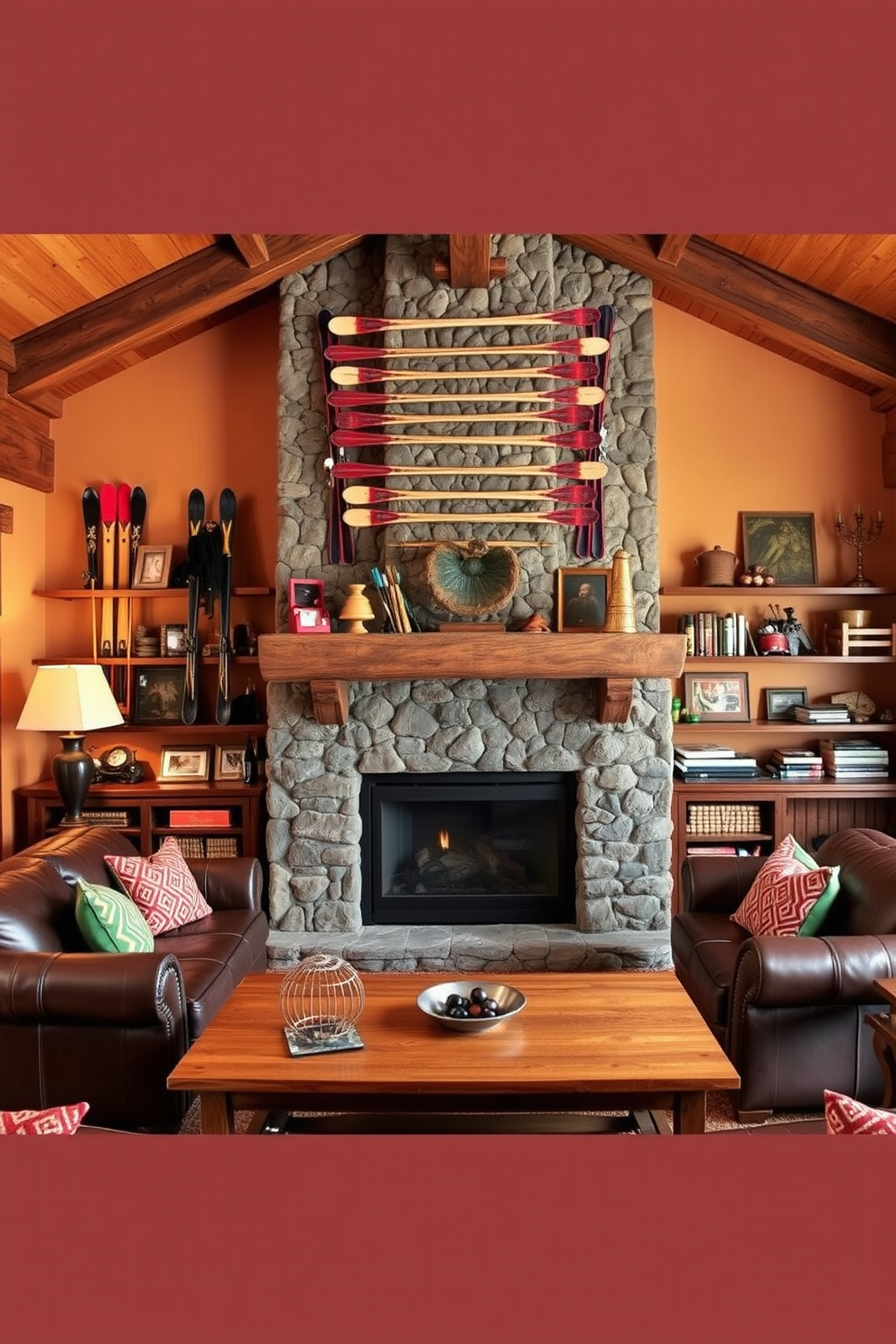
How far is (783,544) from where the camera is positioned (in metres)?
5.07

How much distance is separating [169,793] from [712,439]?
3.30 metres

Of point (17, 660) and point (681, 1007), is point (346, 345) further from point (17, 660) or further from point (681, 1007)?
point (681, 1007)

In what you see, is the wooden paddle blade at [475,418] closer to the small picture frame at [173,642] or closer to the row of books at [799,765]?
the small picture frame at [173,642]

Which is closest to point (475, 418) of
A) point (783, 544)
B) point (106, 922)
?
point (783, 544)

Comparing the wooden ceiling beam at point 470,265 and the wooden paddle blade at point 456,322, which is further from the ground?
the wooden ceiling beam at point 470,265

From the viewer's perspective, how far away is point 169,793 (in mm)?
4727

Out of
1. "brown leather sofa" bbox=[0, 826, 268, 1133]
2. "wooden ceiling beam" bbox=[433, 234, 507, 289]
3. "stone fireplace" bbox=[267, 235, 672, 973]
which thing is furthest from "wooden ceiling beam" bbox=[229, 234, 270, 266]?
"brown leather sofa" bbox=[0, 826, 268, 1133]

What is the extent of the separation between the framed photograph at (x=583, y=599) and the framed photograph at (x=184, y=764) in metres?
1.98

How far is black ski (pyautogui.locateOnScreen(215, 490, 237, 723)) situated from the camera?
492 cm

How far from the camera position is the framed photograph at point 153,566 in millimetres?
5059

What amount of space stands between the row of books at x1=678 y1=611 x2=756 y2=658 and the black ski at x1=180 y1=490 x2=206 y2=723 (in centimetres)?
250

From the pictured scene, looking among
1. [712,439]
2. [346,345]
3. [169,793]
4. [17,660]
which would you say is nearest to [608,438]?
[712,439]

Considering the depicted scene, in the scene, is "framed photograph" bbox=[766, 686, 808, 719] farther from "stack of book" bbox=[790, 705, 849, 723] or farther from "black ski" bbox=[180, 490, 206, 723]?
"black ski" bbox=[180, 490, 206, 723]

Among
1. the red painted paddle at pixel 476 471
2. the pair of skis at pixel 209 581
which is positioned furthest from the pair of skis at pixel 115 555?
the red painted paddle at pixel 476 471
